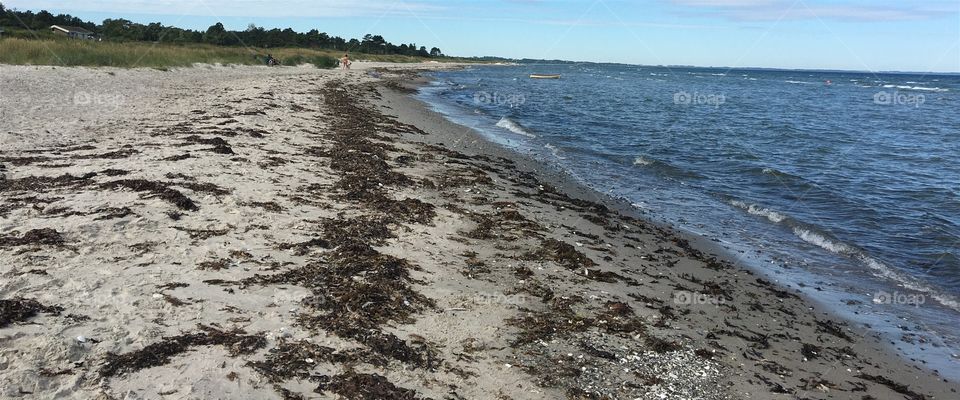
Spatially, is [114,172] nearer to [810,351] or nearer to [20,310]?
[20,310]

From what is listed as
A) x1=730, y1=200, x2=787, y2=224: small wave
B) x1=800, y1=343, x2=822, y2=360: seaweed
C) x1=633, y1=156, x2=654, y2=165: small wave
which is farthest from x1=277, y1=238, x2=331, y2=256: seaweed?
x1=633, y1=156, x2=654, y2=165: small wave

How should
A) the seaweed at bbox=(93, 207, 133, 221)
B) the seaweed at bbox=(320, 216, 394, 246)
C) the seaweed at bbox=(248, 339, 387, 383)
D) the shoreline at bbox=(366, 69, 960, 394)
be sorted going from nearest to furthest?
the seaweed at bbox=(248, 339, 387, 383) → the shoreline at bbox=(366, 69, 960, 394) → the seaweed at bbox=(93, 207, 133, 221) → the seaweed at bbox=(320, 216, 394, 246)

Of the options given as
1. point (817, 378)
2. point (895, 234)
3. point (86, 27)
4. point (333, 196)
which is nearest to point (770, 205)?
point (895, 234)

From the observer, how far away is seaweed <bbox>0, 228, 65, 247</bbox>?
241 inches

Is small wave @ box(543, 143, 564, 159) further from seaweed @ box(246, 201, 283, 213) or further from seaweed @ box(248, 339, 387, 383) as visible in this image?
seaweed @ box(248, 339, 387, 383)

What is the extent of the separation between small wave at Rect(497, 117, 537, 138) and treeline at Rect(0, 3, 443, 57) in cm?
4392

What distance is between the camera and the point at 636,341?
6.04 m

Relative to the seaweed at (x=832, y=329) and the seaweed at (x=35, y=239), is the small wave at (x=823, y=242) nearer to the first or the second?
the seaweed at (x=832, y=329)

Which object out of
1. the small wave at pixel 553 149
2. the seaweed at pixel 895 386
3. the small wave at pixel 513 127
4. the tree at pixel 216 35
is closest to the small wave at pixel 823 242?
the seaweed at pixel 895 386

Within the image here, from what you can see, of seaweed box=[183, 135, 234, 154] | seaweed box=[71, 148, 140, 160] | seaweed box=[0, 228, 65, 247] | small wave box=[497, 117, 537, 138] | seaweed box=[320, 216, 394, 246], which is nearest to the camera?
seaweed box=[0, 228, 65, 247]

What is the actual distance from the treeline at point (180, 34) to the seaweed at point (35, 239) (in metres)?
56.5

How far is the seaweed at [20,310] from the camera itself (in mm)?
4578

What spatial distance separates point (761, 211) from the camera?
13.2 metres

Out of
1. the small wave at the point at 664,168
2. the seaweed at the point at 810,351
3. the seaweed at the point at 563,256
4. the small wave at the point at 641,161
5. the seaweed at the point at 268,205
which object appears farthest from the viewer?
the small wave at the point at 641,161
